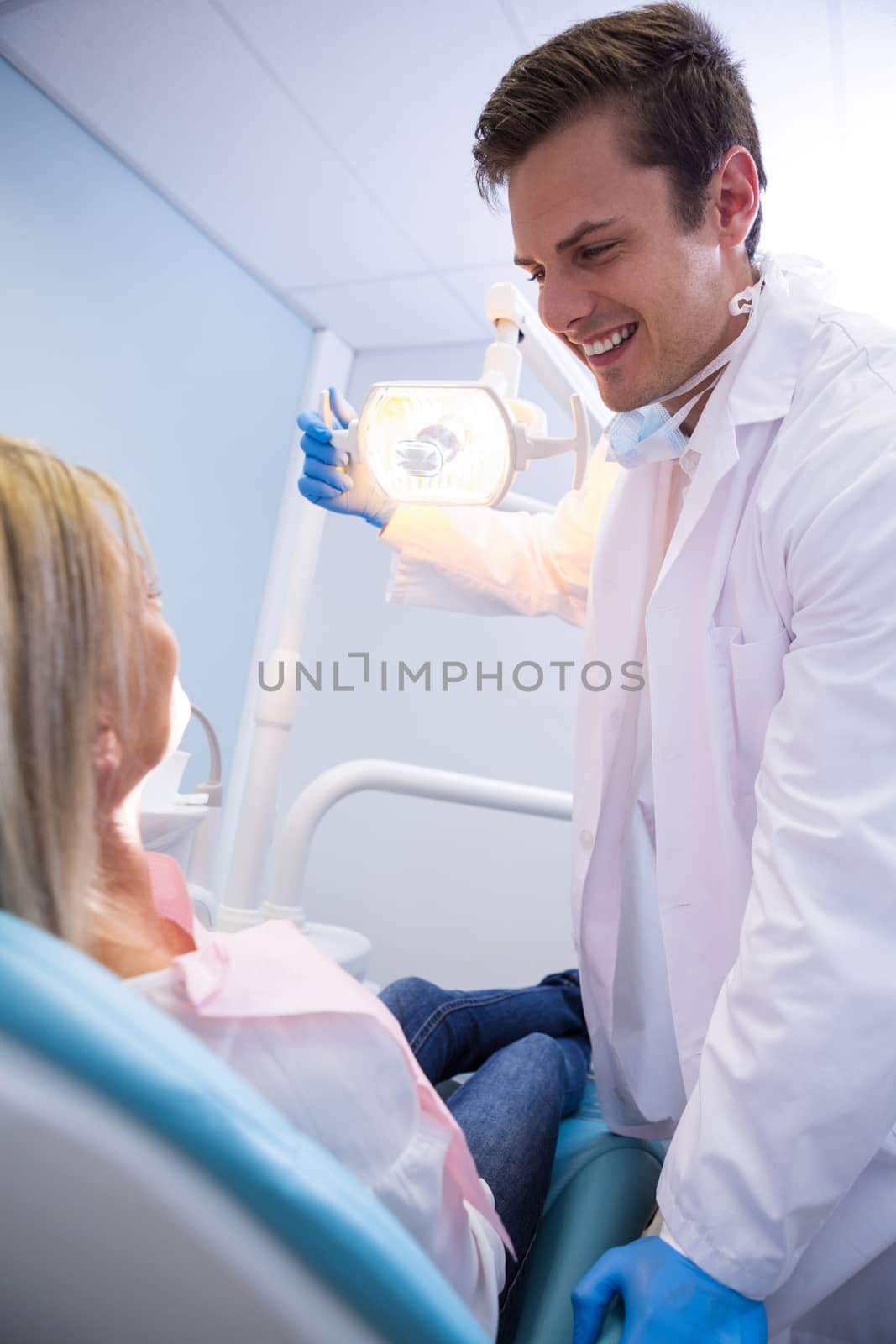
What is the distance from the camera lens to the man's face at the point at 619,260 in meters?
1.13

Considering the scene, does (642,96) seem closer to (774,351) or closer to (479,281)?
(774,351)

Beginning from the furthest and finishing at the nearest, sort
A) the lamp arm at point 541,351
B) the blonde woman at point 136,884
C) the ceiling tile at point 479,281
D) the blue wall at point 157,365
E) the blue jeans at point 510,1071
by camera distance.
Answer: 1. the ceiling tile at point 479,281
2. the blue wall at point 157,365
3. the lamp arm at point 541,351
4. the blue jeans at point 510,1071
5. the blonde woman at point 136,884

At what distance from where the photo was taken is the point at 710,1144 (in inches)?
31.4

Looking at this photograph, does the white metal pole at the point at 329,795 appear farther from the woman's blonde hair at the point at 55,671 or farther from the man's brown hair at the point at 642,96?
the woman's blonde hair at the point at 55,671

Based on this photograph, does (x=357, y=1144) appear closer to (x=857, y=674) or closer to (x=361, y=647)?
(x=857, y=674)

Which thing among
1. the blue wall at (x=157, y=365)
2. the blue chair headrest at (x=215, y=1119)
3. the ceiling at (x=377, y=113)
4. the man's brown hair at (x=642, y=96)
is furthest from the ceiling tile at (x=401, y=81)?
the blue chair headrest at (x=215, y=1119)

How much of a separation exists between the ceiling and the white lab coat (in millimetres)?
1011

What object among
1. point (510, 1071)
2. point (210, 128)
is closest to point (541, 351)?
point (510, 1071)

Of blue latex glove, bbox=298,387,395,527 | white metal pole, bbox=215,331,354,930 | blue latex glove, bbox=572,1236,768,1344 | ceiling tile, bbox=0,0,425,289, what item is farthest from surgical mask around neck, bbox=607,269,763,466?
ceiling tile, bbox=0,0,425,289

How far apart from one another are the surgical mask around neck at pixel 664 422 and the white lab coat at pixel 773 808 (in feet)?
0.13

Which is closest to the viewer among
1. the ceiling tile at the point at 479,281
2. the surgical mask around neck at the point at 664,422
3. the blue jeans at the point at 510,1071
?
the blue jeans at the point at 510,1071

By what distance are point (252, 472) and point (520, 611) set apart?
1.70m

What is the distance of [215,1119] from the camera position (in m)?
0.41

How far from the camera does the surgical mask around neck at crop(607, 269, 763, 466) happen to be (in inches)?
47.1
